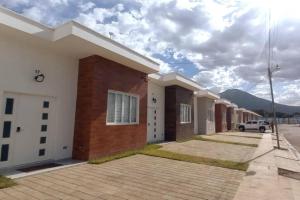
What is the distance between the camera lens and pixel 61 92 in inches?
339

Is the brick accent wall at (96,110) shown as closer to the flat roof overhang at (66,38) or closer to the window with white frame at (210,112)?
the flat roof overhang at (66,38)

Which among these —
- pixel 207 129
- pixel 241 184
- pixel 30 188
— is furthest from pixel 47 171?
pixel 207 129

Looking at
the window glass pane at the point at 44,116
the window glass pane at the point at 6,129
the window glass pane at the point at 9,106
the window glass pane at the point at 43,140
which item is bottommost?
the window glass pane at the point at 43,140

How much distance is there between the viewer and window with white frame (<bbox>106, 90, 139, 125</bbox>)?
388 inches

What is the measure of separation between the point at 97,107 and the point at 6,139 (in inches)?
121

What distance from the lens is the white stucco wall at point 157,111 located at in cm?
1492

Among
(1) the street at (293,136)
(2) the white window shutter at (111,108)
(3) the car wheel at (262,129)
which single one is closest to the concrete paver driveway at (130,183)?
(2) the white window shutter at (111,108)

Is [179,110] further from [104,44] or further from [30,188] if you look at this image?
[30,188]

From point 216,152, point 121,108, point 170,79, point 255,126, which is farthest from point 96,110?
point 255,126

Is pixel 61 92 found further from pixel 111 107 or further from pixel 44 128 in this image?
pixel 111 107

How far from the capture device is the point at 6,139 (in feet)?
22.9

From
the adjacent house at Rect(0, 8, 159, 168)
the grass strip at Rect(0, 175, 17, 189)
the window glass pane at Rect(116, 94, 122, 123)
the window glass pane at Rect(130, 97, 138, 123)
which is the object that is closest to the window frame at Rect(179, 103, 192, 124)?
the window glass pane at Rect(130, 97, 138, 123)

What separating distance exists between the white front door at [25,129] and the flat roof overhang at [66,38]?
71.0 inches

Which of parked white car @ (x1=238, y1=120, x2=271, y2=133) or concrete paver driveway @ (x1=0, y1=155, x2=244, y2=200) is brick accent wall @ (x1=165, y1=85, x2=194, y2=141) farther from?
parked white car @ (x1=238, y1=120, x2=271, y2=133)
